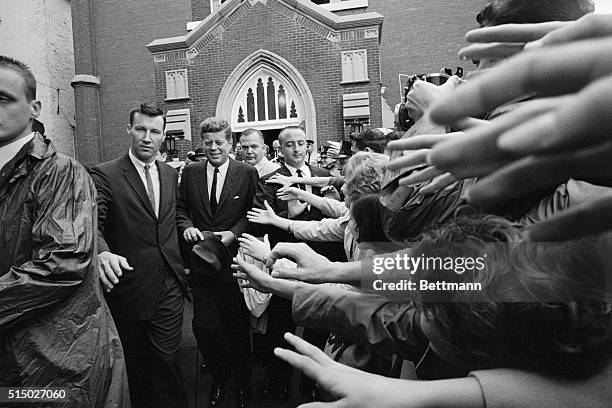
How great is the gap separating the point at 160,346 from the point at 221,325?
24.4 inches

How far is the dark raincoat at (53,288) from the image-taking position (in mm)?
1703

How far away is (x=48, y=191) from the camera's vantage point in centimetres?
188

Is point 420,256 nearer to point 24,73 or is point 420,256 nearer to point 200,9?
point 24,73

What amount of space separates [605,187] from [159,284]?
269 cm

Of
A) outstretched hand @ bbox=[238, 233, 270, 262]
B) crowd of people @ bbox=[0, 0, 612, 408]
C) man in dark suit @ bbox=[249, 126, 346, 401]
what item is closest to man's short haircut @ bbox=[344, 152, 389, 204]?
crowd of people @ bbox=[0, 0, 612, 408]

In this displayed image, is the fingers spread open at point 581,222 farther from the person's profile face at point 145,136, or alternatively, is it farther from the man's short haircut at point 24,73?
the person's profile face at point 145,136

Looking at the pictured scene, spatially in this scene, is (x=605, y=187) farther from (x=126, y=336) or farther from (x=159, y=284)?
(x=126, y=336)

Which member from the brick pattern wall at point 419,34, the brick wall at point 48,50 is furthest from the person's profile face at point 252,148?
the brick wall at point 48,50

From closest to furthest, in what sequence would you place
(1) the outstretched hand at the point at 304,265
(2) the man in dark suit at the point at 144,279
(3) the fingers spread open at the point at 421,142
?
1. (3) the fingers spread open at the point at 421,142
2. (1) the outstretched hand at the point at 304,265
3. (2) the man in dark suit at the point at 144,279

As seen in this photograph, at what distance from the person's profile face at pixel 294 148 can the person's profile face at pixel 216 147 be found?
0.64 metres

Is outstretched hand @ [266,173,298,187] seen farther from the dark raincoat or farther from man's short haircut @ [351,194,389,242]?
man's short haircut @ [351,194,389,242]

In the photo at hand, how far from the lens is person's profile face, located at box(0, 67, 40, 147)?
1.94m

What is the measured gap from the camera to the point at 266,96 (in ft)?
40.6

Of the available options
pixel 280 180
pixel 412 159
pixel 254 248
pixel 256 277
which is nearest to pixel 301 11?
pixel 280 180
